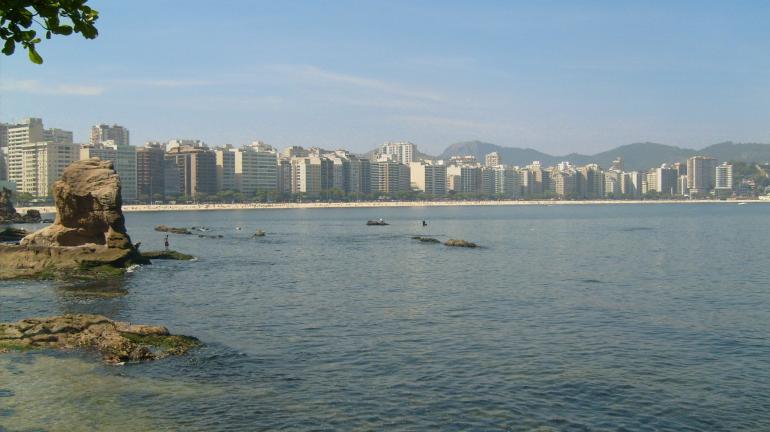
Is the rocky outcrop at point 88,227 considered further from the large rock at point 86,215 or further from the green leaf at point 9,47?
the green leaf at point 9,47

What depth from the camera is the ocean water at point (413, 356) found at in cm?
1692

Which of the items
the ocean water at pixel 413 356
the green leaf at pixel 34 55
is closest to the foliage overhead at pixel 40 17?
the green leaf at pixel 34 55

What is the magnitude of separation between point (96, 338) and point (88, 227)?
2686 cm

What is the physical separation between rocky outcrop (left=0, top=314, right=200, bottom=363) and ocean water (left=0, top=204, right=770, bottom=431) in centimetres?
86

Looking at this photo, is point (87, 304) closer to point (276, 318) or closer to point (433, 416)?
point (276, 318)

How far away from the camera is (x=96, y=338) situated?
76.0ft

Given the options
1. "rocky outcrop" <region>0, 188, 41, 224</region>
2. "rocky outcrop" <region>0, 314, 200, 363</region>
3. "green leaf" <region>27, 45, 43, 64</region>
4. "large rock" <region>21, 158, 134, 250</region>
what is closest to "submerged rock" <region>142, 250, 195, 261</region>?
"large rock" <region>21, 158, 134, 250</region>

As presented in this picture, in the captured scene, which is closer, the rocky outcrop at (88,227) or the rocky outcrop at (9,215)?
the rocky outcrop at (88,227)

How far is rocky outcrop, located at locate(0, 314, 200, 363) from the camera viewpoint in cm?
2211

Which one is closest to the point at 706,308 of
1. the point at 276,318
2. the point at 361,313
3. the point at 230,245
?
the point at 361,313

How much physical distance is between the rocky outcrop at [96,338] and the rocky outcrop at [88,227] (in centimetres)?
2022

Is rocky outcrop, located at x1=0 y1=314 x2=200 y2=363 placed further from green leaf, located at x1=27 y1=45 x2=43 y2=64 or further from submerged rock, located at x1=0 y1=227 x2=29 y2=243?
submerged rock, located at x1=0 y1=227 x2=29 y2=243

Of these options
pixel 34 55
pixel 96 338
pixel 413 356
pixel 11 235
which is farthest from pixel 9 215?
pixel 34 55

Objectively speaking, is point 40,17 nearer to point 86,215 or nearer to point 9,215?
point 86,215
